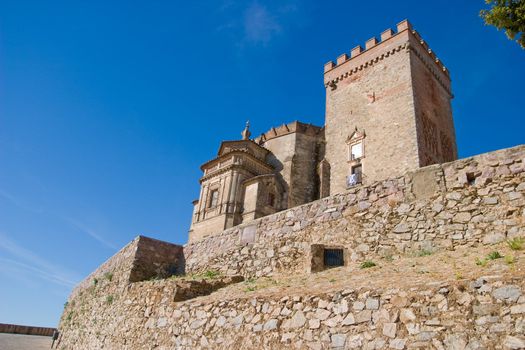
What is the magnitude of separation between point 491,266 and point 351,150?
19889 mm

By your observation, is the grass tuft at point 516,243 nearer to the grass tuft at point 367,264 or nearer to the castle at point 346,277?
the castle at point 346,277

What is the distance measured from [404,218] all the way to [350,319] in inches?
122

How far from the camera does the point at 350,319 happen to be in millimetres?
4805

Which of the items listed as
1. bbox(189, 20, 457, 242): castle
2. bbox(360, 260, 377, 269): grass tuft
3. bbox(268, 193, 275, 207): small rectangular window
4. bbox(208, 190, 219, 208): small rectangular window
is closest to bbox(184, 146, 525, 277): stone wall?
bbox(360, 260, 377, 269): grass tuft

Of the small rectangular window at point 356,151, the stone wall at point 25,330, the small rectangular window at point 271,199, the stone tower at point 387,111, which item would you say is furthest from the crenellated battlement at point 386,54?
the stone wall at point 25,330

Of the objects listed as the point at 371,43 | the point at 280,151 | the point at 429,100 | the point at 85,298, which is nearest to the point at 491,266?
the point at 85,298

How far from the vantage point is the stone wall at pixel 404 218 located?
6.34 m

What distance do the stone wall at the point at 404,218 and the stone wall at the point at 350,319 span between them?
2.10m

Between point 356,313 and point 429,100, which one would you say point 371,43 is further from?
point 356,313

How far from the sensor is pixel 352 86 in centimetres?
2655

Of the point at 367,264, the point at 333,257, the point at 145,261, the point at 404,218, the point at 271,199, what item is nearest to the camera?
the point at 367,264

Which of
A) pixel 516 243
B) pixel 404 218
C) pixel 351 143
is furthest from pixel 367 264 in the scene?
pixel 351 143

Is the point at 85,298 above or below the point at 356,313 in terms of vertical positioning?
above

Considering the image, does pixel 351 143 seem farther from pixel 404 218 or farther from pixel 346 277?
pixel 346 277
